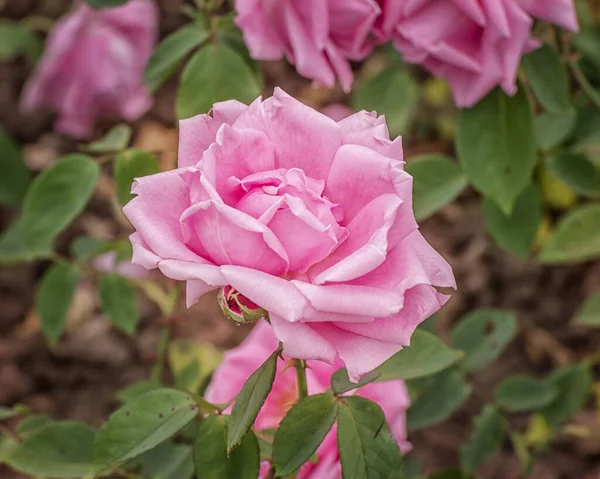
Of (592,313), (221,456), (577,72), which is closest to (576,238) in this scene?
(592,313)

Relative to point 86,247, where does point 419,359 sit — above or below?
above

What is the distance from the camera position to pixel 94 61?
1878mm

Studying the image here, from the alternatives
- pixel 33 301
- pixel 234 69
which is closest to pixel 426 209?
pixel 234 69

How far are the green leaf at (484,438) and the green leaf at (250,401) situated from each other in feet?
1.83

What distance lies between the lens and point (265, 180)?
62 cm

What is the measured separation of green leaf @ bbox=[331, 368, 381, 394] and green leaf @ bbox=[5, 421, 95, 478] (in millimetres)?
338

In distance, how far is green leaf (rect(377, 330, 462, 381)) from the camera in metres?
0.80

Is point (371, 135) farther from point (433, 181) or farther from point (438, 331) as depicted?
point (438, 331)

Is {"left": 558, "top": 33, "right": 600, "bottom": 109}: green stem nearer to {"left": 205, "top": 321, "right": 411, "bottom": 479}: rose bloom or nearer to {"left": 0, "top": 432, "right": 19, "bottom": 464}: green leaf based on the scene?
{"left": 205, "top": 321, "right": 411, "bottom": 479}: rose bloom

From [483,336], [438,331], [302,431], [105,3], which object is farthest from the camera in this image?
[438,331]

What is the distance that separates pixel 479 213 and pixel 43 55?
120cm

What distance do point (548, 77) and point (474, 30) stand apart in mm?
143

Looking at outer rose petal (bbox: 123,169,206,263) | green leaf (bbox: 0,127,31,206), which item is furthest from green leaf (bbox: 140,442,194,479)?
green leaf (bbox: 0,127,31,206)

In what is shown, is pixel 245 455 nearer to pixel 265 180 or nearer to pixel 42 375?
pixel 265 180
